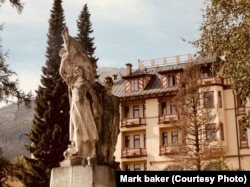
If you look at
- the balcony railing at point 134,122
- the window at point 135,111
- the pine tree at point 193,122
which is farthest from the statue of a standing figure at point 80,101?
the window at point 135,111

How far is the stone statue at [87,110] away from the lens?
439 inches

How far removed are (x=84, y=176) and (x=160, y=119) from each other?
44819 mm

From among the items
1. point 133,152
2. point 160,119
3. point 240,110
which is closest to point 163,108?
point 160,119

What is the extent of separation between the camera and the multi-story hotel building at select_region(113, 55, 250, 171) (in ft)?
167

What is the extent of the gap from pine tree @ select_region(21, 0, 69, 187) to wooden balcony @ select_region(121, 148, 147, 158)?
1668 centimetres

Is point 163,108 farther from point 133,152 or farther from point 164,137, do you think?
point 133,152

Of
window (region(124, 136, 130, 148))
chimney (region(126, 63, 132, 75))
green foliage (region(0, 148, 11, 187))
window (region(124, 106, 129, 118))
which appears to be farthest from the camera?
chimney (region(126, 63, 132, 75))

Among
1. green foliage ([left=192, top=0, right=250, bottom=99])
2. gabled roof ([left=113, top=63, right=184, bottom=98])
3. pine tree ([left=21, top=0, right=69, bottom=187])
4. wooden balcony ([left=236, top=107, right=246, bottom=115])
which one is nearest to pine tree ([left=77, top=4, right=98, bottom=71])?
pine tree ([left=21, top=0, right=69, bottom=187])

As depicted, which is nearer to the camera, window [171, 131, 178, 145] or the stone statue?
the stone statue

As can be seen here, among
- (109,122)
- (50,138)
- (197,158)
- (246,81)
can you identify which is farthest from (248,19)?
(50,138)

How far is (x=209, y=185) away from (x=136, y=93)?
156 feet

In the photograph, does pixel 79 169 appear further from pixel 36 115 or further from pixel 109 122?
pixel 36 115

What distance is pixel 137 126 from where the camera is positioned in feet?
184

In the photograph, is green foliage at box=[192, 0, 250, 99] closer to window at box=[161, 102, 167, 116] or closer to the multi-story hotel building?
the multi-story hotel building
